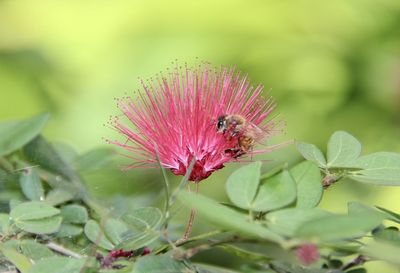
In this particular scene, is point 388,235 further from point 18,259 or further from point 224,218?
point 18,259

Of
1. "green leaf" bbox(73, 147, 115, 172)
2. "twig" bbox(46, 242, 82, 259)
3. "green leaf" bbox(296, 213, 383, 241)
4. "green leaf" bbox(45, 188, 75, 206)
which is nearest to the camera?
"green leaf" bbox(296, 213, 383, 241)

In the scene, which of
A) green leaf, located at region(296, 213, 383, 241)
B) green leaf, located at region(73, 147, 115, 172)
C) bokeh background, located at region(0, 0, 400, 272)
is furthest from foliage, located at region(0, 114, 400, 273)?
bokeh background, located at region(0, 0, 400, 272)

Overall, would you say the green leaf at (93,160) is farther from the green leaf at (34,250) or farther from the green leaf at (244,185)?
the green leaf at (244,185)

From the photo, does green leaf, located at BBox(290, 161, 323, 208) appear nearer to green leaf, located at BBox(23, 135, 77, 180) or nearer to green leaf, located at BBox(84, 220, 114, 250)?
green leaf, located at BBox(84, 220, 114, 250)

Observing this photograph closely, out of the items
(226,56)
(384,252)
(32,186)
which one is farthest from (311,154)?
(226,56)

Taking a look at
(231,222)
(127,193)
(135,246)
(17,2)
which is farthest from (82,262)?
(17,2)

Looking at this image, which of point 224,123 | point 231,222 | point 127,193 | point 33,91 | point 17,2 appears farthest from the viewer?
point 17,2

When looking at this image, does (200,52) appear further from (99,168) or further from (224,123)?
(224,123)
